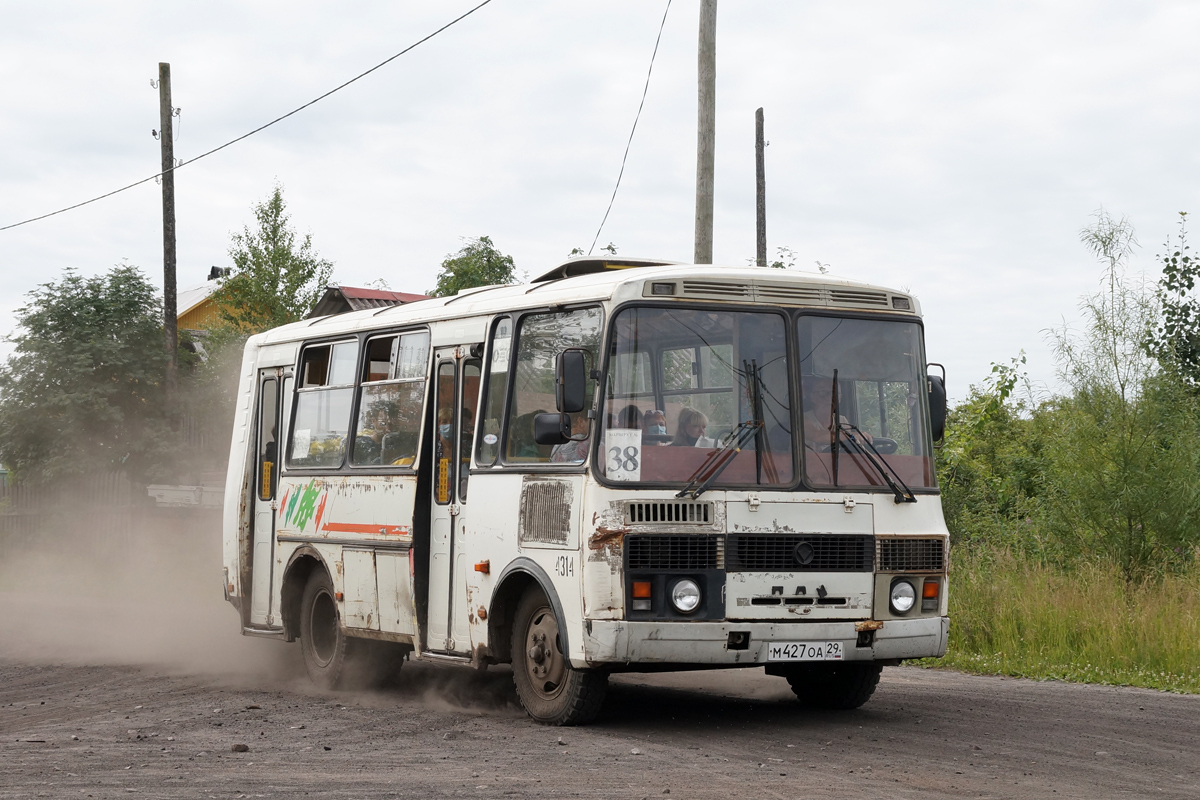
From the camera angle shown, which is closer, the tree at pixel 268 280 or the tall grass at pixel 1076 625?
the tall grass at pixel 1076 625

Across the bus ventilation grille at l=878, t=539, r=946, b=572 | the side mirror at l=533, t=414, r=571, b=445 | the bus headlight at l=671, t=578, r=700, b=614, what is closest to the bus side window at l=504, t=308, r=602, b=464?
the side mirror at l=533, t=414, r=571, b=445

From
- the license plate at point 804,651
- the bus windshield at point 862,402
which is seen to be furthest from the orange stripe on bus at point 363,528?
the bus windshield at point 862,402

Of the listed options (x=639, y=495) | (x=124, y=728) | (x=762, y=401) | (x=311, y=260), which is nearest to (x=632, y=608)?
(x=639, y=495)

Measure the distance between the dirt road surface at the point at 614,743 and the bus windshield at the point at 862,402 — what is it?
64.2 inches

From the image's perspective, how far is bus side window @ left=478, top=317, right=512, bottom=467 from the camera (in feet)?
33.4

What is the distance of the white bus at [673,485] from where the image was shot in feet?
29.2

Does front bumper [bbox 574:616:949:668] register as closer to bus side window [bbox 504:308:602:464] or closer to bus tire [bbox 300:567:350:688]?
bus side window [bbox 504:308:602:464]

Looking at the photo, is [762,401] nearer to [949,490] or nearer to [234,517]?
[234,517]

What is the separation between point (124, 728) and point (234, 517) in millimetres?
4128

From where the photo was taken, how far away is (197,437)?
31.1m

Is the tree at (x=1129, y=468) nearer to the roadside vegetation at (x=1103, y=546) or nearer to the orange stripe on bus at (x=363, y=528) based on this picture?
the roadside vegetation at (x=1103, y=546)

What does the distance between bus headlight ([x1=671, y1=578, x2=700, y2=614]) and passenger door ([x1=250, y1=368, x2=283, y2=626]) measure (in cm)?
559

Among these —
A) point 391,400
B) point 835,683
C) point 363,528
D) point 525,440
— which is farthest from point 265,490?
point 835,683

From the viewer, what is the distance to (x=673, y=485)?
29.3ft
